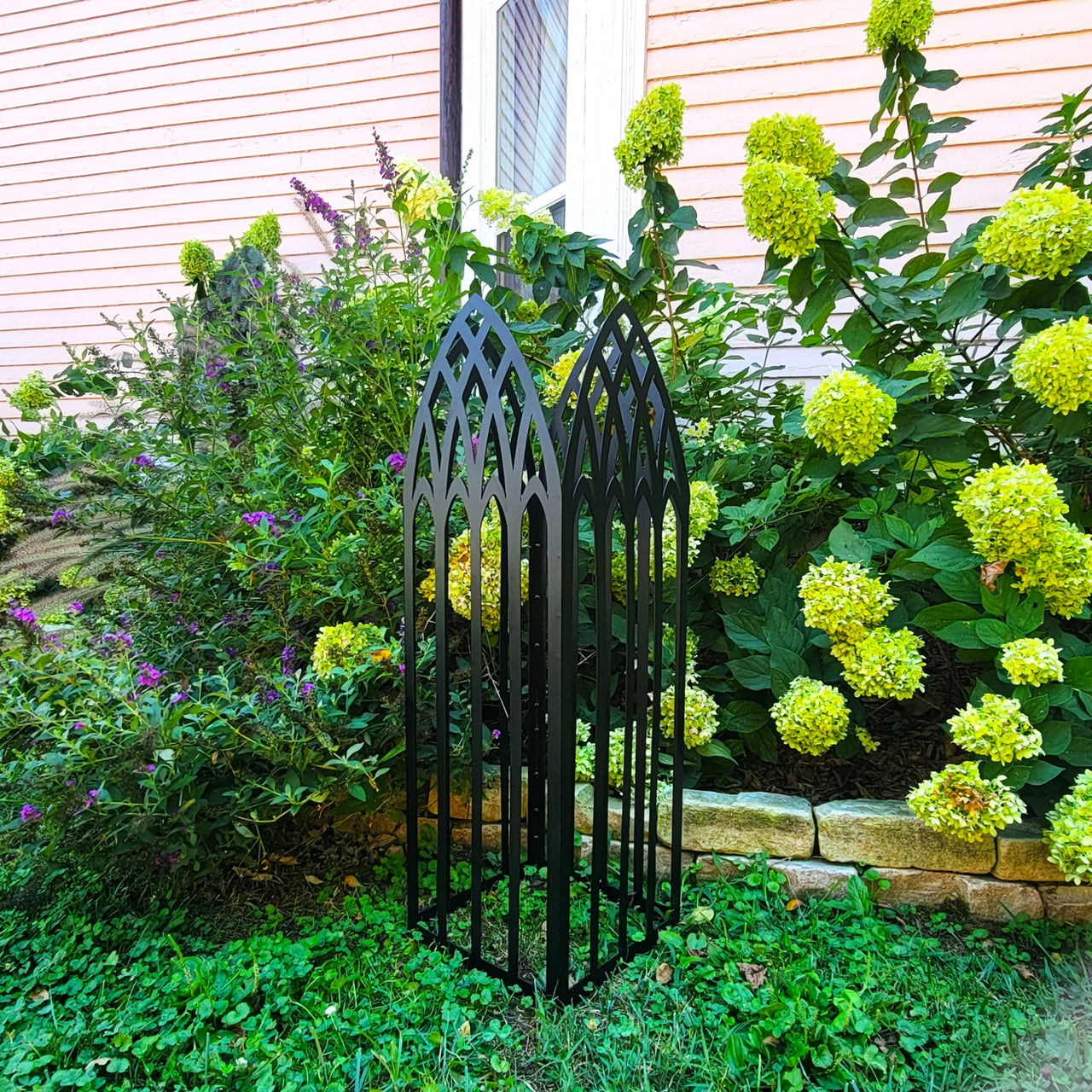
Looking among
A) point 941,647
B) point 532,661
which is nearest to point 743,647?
point 941,647

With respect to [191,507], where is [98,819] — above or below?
below

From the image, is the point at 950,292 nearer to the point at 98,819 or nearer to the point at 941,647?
the point at 941,647

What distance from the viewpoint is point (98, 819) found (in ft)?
4.68

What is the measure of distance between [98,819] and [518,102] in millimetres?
3933

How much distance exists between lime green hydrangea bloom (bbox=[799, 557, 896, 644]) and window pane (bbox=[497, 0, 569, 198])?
10.1 feet

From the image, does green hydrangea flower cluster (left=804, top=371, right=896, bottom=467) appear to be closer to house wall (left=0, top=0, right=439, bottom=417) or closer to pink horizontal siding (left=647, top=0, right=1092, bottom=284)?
pink horizontal siding (left=647, top=0, right=1092, bottom=284)

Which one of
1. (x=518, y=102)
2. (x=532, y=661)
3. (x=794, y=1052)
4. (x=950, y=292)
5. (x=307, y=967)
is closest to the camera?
(x=794, y=1052)

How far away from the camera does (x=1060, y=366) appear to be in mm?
1395

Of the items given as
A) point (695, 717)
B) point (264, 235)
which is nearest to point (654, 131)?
point (695, 717)

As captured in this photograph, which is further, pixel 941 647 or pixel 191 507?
pixel 191 507

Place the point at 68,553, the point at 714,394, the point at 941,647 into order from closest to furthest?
1. the point at 941,647
2. the point at 714,394
3. the point at 68,553

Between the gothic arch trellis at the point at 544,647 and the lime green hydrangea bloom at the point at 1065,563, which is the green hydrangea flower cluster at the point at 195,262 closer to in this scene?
the gothic arch trellis at the point at 544,647

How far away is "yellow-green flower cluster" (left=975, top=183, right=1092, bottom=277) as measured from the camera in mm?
1448

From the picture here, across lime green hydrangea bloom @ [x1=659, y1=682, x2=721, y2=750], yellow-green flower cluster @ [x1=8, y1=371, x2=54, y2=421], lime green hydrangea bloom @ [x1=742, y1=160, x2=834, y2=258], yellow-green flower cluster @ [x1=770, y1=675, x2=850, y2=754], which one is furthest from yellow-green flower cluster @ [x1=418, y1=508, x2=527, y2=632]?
yellow-green flower cluster @ [x1=8, y1=371, x2=54, y2=421]
